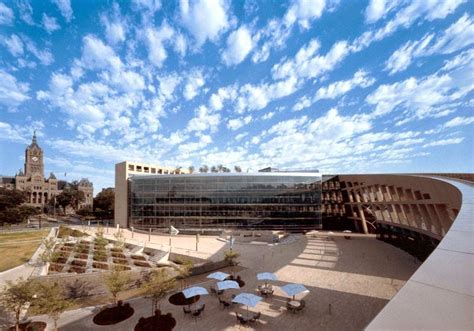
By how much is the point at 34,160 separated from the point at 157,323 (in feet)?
528

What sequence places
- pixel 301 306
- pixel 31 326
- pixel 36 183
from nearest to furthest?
pixel 31 326, pixel 301 306, pixel 36 183

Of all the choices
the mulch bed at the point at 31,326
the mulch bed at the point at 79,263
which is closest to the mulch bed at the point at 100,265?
the mulch bed at the point at 79,263

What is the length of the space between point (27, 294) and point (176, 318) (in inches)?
389

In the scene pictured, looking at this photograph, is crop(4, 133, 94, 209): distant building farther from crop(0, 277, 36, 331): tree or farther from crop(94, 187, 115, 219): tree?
crop(0, 277, 36, 331): tree

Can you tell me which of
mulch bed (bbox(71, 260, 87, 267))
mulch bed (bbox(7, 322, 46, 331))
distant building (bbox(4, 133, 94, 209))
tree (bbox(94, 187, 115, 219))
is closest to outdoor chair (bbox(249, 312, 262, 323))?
mulch bed (bbox(7, 322, 46, 331))

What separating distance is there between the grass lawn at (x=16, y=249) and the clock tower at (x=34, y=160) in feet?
366

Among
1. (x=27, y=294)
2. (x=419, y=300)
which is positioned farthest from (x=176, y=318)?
(x=419, y=300)

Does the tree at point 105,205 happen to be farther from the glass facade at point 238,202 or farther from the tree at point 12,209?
the glass facade at point 238,202

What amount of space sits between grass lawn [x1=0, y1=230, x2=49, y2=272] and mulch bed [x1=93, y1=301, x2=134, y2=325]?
52.9 ft

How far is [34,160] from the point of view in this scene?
449 ft

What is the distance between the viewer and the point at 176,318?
1792 cm

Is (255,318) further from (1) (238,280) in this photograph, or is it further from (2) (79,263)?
(2) (79,263)

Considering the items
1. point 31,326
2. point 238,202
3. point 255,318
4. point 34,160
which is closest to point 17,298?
point 31,326

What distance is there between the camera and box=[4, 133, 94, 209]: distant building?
123 meters
